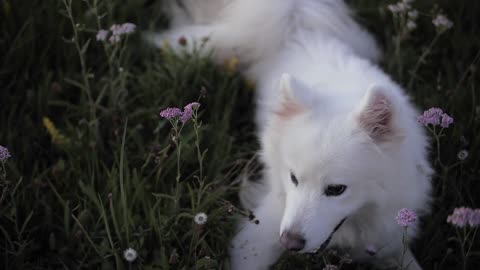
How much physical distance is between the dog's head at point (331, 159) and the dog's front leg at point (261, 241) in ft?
1.10

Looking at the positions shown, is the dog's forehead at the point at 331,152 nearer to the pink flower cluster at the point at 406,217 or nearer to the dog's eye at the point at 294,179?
the dog's eye at the point at 294,179

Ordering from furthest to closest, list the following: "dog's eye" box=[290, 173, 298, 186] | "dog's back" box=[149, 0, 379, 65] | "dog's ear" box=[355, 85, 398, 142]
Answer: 1. "dog's back" box=[149, 0, 379, 65]
2. "dog's eye" box=[290, 173, 298, 186]
3. "dog's ear" box=[355, 85, 398, 142]

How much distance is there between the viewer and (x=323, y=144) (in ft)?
6.40

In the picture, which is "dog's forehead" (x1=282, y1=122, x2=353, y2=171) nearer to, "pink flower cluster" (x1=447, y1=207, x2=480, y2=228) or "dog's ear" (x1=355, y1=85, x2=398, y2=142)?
"dog's ear" (x1=355, y1=85, x2=398, y2=142)

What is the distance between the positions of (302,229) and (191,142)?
95 cm

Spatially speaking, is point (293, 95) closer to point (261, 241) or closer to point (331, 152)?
point (331, 152)

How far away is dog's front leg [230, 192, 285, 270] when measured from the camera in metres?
2.32

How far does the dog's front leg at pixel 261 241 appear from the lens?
7.61 feet

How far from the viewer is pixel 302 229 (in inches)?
76.7

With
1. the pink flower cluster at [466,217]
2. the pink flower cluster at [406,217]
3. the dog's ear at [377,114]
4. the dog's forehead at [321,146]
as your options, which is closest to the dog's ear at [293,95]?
the dog's forehead at [321,146]

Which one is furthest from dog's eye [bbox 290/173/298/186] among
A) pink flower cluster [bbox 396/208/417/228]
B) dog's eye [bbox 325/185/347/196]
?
pink flower cluster [bbox 396/208/417/228]

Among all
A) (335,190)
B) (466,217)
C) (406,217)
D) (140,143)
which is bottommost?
(140,143)

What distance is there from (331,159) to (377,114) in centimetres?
23

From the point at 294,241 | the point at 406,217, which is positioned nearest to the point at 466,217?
the point at 406,217
